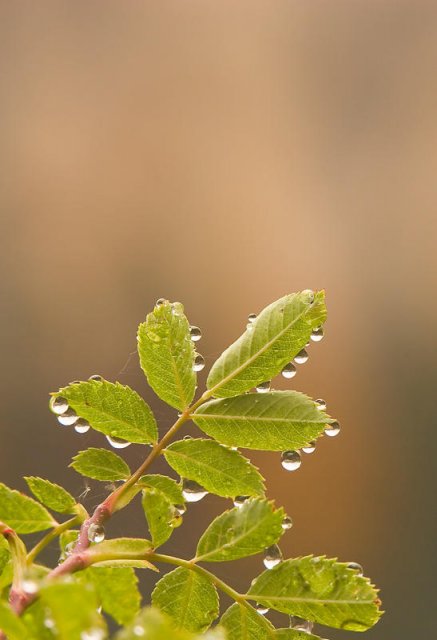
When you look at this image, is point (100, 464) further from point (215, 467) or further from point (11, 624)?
point (11, 624)

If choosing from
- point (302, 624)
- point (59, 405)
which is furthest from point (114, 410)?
point (302, 624)

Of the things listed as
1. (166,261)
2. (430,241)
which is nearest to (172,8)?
(166,261)

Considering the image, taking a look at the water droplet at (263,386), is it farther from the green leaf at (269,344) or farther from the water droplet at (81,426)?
the water droplet at (81,426)

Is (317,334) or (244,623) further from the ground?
(317,334)

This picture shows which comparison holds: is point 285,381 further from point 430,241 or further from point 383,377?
point 430,241

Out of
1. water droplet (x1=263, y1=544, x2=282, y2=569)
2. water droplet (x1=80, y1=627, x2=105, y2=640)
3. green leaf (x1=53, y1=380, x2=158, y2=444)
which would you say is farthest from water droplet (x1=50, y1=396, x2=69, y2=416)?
water droplet (x1=80, y1=627, x2=105, y2=640)

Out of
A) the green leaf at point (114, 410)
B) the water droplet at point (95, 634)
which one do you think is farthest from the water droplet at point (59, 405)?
the water droplet at point (95, 634)

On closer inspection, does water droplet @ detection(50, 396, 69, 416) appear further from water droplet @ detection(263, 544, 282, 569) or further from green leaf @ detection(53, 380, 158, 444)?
water droplet @ detection(263, 544, 282, 569)
